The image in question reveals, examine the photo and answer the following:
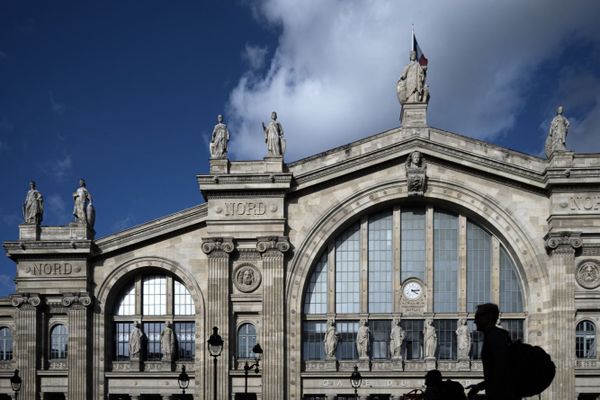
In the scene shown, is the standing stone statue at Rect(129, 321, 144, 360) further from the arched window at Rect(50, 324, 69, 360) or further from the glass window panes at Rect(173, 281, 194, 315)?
the arched window at Rect(50, 324, 69, 360)

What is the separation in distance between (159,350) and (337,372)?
9.43 meters

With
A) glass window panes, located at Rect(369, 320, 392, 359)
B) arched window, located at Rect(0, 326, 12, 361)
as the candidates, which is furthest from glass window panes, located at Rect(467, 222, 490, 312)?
arched window, located at Rect(0, 326, 12, 361)

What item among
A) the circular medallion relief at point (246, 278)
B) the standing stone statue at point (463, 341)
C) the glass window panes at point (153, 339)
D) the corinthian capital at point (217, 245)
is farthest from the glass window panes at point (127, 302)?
the standing stone statue at point (463, 341)

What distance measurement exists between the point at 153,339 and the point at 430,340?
563 inches

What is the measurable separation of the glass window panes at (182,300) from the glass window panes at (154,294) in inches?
22.4

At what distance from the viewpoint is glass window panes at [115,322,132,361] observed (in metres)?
46.0

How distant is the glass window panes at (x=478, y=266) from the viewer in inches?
1759

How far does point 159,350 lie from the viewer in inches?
1804

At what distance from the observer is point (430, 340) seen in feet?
144

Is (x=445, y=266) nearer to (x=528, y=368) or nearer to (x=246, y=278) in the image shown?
(x=246, y=278)

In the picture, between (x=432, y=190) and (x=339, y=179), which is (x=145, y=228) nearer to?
(x=339, y=179)

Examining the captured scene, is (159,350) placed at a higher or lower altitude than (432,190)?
lower

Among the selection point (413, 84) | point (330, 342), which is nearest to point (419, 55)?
point (413, 84)

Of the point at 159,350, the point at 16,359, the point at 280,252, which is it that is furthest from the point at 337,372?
the point at 16,359
